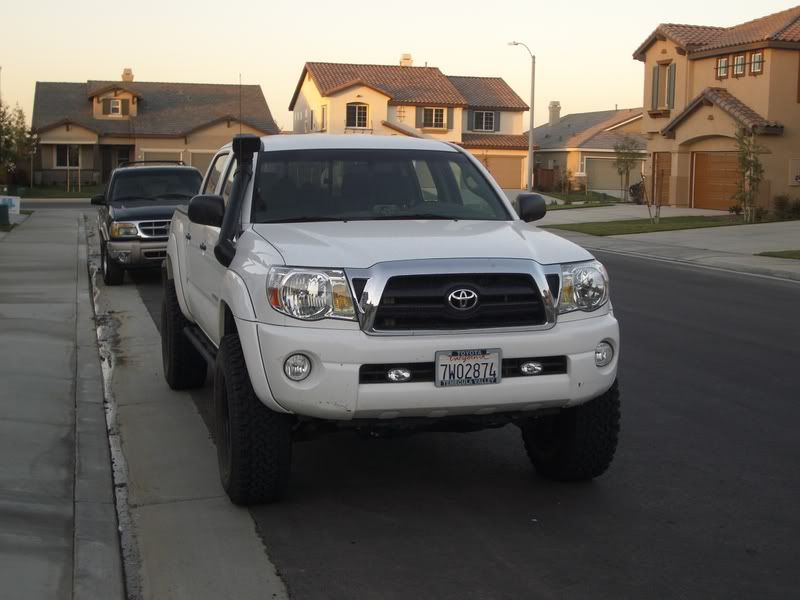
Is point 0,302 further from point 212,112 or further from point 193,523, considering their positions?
point 212,112

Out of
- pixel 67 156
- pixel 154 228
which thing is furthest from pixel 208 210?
pixel 67 156

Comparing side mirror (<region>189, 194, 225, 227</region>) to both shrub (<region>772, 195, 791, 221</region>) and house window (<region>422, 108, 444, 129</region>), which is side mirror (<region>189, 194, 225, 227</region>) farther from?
house window (<region>422, 108, 444, 129</region>)

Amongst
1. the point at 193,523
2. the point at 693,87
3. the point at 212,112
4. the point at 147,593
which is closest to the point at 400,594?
the point at 147,593

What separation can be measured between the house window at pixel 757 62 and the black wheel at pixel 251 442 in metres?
36.9

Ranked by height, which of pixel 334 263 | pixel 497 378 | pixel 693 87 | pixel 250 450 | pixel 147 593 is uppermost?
pixel 693 87

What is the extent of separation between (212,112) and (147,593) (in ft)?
224

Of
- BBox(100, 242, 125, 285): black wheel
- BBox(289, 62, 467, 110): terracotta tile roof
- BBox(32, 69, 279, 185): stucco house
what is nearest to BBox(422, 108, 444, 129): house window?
BBox(289, 62, 467, 110): terracotta tile roof

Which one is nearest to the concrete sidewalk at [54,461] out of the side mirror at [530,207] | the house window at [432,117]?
the side mirror at [530,207]

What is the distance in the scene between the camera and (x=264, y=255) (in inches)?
220

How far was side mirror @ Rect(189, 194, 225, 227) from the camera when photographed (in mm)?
6473

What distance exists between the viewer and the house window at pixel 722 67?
4150 cm

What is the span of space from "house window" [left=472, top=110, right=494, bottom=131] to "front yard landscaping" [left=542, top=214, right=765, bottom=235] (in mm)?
35177

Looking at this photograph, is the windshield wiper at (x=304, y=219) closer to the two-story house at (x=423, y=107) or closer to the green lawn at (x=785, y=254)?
the green lawn at (x=785, y=254)

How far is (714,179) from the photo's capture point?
140 feet
